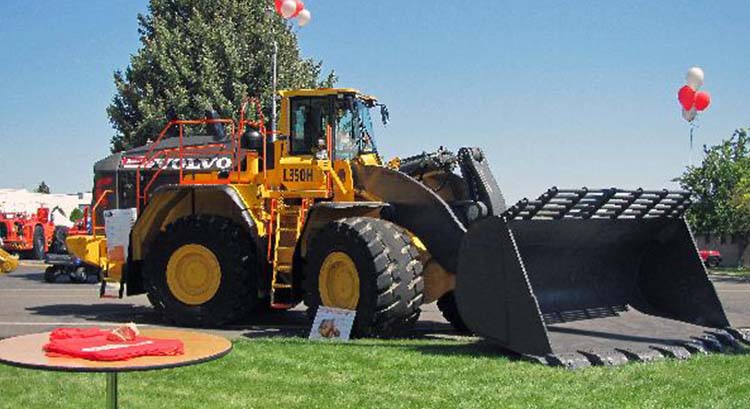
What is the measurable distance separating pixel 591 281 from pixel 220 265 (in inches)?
195

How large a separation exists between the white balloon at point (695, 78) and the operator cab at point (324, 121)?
14.4m

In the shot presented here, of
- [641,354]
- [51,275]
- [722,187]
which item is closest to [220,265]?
[641,354]

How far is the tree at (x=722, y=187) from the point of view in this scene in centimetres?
4672

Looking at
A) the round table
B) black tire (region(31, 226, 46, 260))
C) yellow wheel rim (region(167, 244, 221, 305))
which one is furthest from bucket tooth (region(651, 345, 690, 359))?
black tire (region(31, 226, 46, 260))

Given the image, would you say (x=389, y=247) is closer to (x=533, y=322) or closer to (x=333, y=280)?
(x=333, y=280)

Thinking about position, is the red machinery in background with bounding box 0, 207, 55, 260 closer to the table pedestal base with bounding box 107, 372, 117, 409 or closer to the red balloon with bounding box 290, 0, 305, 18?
the red balloon with bounding box 290, 0, 305, 18

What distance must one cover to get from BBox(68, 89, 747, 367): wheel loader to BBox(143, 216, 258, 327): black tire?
0.8 inches

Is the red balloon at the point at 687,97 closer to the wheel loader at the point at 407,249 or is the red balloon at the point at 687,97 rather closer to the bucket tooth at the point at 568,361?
the wheel loader at the point at 407,249

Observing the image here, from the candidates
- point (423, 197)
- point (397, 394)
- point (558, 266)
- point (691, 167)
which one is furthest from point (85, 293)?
point (691, 167)

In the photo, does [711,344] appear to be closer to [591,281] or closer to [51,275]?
[591,281]

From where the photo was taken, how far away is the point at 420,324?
13594mm

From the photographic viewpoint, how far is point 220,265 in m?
12.8

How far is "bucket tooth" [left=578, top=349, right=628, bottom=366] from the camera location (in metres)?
8.58

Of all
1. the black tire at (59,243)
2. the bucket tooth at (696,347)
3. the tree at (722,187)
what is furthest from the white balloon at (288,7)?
the tree at (722,187)
